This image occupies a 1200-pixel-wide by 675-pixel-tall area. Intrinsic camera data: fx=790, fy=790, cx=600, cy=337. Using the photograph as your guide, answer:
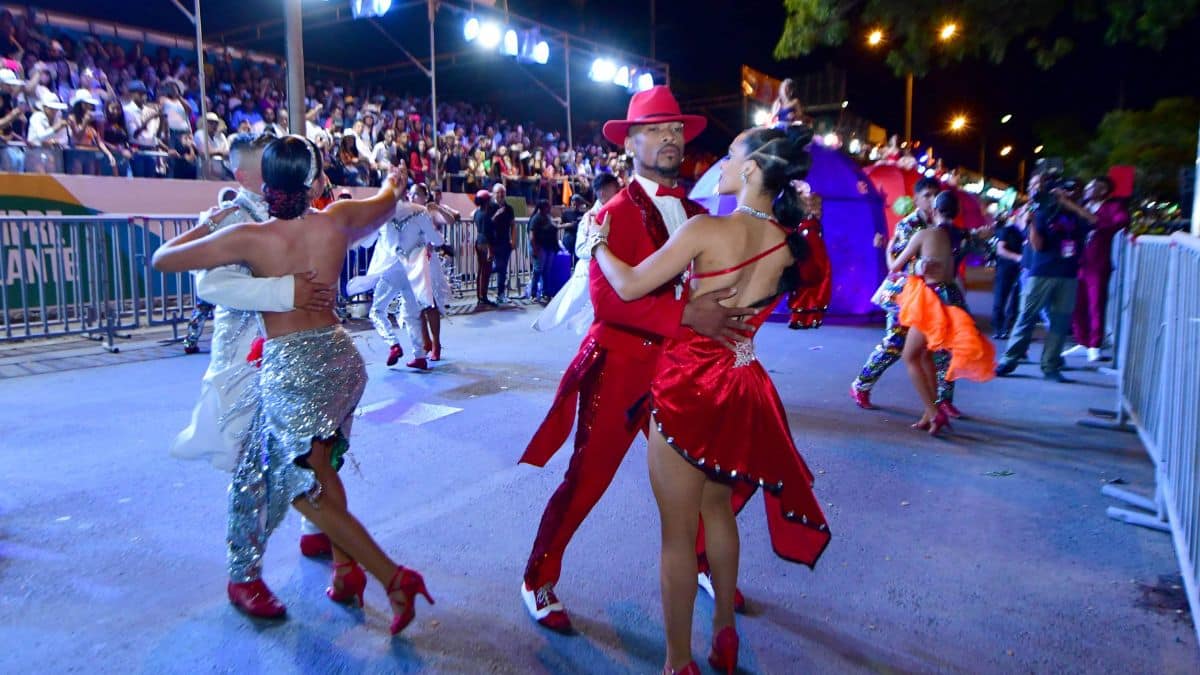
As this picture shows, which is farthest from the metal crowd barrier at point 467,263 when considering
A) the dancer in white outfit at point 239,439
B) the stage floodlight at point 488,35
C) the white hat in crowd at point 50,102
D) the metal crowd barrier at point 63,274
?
the dancer in white outfit at point 239,439

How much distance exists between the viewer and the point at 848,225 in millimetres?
11555

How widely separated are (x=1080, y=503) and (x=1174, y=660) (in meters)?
1.79

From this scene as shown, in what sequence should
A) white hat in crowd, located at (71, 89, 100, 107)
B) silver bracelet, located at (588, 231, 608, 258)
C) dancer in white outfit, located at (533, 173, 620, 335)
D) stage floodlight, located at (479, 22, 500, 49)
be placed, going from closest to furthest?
1. silver bracelet, located at (588, 231, 608, 258)
2. dancer in white outfit, located at (533, 173, 620, 335)
3. white hat in crowd, located at (71, 89, 100, 107)
4. stage floodlight, located at (479, 22, 500, 49)

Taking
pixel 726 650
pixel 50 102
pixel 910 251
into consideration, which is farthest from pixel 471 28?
pixel 726 650

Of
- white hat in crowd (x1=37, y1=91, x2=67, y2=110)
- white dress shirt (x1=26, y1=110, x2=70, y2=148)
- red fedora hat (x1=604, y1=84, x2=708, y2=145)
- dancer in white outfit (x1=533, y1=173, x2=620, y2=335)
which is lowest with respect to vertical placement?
dancer in white outfit (x1=533, y1=173, x2=620, y2=335)

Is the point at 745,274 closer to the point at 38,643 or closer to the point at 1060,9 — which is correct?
the point at 38,643

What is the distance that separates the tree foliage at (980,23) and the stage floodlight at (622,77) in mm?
5717

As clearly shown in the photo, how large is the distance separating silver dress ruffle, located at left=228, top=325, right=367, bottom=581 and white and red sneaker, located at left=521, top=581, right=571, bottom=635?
0.89 meters

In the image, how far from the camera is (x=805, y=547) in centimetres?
274

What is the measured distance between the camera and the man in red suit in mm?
2857

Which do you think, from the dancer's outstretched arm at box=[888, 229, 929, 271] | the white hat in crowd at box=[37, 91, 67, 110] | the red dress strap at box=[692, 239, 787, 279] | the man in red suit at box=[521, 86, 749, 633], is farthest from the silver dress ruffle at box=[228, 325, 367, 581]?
the white hat in crowd at box=[37, 91, 67, 110]

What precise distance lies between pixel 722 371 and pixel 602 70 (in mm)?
19663

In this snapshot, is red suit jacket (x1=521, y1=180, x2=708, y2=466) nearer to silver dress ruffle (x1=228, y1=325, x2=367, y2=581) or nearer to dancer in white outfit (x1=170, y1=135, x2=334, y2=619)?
silver dress ruffle (x1=228, y1=325, x2=367, y2=581)

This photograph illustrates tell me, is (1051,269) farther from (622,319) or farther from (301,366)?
(301,366)
